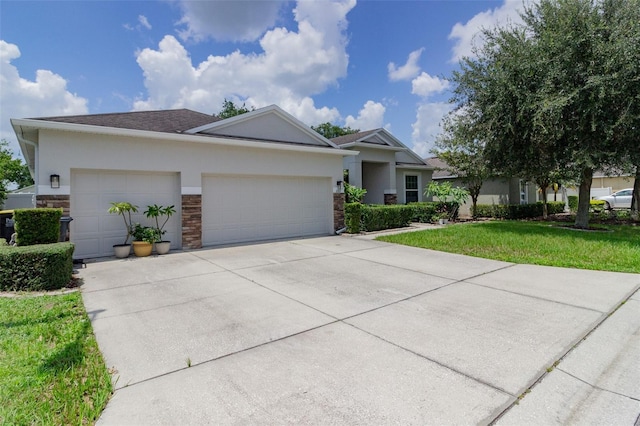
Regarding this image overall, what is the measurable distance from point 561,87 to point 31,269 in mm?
14453

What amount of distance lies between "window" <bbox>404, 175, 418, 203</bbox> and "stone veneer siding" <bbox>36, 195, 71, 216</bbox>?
15843mm

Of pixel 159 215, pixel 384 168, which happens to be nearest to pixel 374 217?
pixel 384 168

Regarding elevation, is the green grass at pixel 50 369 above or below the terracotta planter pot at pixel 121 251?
below

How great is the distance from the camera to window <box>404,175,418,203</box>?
19.4m

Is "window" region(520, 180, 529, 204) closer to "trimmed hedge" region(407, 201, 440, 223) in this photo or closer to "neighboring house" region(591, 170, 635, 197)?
"trimmed hedge" region(407, 201, 440, 223)

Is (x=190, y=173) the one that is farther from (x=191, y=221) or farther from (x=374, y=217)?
(x=374, y=217)

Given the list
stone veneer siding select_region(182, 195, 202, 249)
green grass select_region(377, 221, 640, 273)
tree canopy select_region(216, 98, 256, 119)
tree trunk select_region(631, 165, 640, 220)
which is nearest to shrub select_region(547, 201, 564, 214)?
tree trunk select_region(631, 165, 640, 220)

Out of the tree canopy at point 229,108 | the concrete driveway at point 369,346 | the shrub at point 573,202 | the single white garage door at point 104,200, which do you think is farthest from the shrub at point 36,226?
the tree canopy at point 229,108

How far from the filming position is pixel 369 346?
3.42 metres

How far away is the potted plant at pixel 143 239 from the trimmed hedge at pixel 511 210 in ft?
57.3

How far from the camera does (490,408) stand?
7.96ft

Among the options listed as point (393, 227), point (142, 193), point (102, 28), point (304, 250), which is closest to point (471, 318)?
point (304, 250)

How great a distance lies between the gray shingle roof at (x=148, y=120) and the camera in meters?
8.65

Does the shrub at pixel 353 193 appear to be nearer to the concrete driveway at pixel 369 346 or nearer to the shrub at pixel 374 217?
the shrub at pixel 374 217
